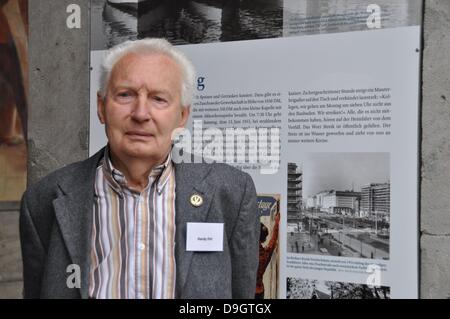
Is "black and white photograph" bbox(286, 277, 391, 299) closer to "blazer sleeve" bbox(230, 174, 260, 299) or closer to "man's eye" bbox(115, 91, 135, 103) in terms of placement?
"blazer sleeve" bbox(230, 174, 260, 299)

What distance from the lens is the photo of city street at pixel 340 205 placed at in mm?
2998

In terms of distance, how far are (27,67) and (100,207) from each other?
2455mm

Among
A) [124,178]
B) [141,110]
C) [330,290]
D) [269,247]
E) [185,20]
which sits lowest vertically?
[330,290]

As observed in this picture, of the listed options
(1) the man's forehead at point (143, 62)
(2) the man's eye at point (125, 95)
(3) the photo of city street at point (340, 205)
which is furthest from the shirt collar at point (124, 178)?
(3) the photo of city street at point (340, 205)

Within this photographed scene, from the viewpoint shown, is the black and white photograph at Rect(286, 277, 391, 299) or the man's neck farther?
the black and white photograph at Rect(286, 277, 391, 299)

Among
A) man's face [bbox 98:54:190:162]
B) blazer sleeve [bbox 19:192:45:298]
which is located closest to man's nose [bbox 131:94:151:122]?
man's face [bbox 98:54:190:162]

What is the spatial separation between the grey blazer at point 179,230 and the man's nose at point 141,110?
245mm

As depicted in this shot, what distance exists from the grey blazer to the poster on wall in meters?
1.04

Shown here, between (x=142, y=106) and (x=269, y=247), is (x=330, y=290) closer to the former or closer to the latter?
(x=269, y=247)

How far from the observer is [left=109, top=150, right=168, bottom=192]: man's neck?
2006 mm

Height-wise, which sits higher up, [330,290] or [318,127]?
[318,127]

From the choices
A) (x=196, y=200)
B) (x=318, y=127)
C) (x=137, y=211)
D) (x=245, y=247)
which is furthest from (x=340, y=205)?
(x=137, y=211)

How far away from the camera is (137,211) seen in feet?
6.55

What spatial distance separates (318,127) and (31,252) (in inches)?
65.8
